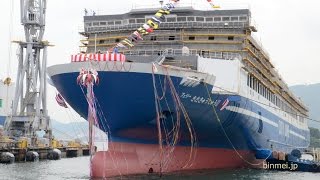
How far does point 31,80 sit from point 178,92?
41.0 meters

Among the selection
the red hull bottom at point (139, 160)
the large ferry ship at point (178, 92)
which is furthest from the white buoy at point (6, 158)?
the red hull bottom at point (139, 160)

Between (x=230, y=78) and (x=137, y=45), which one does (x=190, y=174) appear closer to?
(x=230, y=78)

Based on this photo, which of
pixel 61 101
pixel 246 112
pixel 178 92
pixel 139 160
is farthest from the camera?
pixel 246 112

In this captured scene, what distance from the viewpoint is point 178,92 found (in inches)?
1135

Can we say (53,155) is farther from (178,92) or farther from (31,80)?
(178,92)

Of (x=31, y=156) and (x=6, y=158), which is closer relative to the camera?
(x=6, y=158)

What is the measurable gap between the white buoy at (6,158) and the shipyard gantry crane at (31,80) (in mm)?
13911

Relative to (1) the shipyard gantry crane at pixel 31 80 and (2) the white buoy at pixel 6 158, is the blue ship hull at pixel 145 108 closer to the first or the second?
(2) the white buoy at pixel 6 158

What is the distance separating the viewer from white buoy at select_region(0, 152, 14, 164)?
47219 mm

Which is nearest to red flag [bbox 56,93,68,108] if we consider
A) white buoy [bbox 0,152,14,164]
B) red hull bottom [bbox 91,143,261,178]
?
red hull bottom [bbox 91,143,261,178]

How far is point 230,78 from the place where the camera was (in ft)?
109

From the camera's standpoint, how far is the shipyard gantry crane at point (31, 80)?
207 feet

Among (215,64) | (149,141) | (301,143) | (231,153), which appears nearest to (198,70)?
(215,64)

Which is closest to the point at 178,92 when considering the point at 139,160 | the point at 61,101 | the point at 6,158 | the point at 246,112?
the point at 139,160
